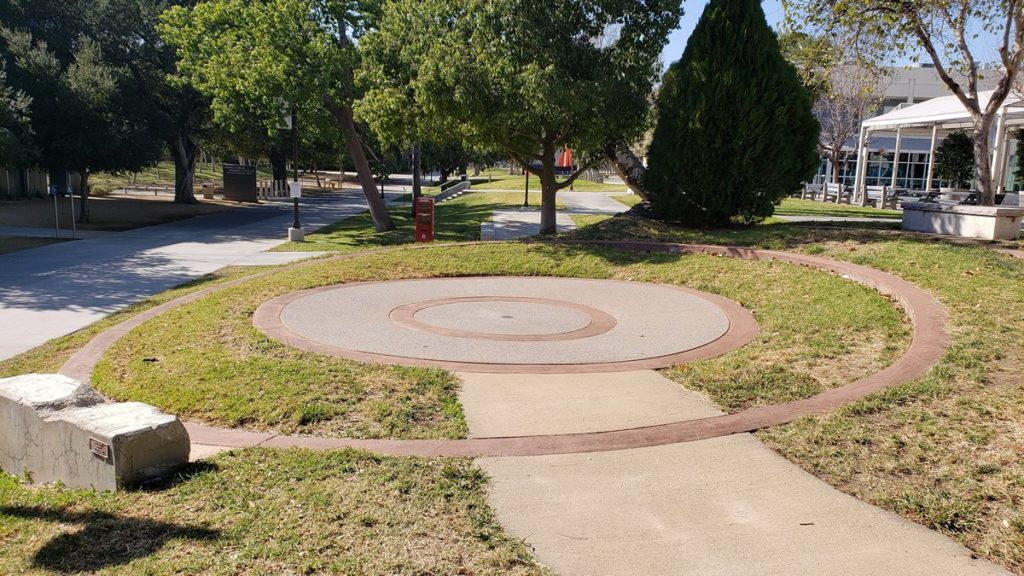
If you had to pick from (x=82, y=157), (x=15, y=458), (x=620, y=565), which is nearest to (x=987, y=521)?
(x=620, y=565)

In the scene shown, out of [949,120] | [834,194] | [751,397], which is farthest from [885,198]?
[751,397]

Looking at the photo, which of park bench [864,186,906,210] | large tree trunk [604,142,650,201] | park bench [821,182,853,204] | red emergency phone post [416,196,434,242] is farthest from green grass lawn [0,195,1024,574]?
park bench [821,182,853,204]

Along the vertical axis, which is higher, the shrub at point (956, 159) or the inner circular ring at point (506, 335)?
the shrub at point (956, 159)

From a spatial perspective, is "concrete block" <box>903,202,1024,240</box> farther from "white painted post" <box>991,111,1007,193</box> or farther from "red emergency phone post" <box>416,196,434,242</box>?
"red emergency phone post" <box>416,196,434,242</box>

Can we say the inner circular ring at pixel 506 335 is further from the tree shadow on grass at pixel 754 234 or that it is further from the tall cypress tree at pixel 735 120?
the tall cypress tree at pixel 735 120

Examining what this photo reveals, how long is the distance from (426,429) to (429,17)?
12.7 metres

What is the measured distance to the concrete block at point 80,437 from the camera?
441 cm

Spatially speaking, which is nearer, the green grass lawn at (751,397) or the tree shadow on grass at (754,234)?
the green grass lawn at (751,397)

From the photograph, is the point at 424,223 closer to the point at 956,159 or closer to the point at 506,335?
the point at 506,335

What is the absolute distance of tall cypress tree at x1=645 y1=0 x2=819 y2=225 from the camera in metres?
14.3

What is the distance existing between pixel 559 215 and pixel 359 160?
7460 mm

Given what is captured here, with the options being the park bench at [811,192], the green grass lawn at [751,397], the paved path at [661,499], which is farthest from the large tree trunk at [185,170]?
the paved path at [661,499]

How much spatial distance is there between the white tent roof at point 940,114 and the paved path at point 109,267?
19.2 metres

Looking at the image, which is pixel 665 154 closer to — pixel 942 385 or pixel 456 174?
pixel 942 385
